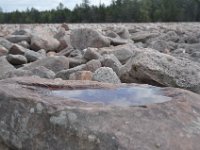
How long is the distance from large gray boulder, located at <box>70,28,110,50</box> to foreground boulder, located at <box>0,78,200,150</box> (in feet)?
33.0

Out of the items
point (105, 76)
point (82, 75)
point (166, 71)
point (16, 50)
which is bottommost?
point (16, 50)

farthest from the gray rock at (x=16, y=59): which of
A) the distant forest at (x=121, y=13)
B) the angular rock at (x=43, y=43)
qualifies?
the distant forest at (x=121, y=13)

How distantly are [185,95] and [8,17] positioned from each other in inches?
3405

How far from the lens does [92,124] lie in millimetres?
3137

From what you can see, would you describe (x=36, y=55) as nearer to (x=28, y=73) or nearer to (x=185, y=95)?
(x=28, y=73)

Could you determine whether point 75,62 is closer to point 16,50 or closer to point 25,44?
point 16,50

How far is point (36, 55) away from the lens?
36.1 ft

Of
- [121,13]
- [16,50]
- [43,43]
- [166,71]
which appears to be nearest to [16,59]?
[16,50]

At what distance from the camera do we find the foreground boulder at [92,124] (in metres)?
3.07

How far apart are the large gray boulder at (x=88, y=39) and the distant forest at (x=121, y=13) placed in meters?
59.9

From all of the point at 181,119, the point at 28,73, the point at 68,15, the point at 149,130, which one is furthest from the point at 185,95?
the point at 68,15

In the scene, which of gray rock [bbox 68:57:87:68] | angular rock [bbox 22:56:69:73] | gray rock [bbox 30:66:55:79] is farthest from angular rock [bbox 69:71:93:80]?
gray rock [bbox 68:57:87:68]

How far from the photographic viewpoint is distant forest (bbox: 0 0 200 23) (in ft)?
245

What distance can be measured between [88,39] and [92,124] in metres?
10.9
